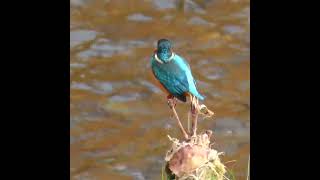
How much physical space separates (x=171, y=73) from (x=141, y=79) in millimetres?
304

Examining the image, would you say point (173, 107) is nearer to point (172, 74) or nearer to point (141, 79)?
point (172, 74)

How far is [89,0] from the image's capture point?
7.64ft

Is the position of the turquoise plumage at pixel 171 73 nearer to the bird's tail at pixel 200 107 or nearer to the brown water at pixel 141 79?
the bird's tail at pixel 200 107

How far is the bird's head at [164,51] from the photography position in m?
2.00

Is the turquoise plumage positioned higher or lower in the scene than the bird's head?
lower

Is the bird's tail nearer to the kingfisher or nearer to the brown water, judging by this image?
the kingfisher

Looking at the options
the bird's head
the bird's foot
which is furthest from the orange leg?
the bird's head

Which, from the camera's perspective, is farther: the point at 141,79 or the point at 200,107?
the point at 141,79

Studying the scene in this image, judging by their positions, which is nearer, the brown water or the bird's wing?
the bird's wing

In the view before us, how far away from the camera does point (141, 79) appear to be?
229 cm

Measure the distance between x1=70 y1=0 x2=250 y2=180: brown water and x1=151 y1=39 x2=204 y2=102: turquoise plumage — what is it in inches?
9.1

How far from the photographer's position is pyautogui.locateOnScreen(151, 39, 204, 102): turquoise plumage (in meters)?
2.00

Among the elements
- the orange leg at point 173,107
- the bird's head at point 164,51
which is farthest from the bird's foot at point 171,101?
the bird's head at point 164,51

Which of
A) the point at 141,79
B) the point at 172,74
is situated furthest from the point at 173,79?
the point at 141,79
